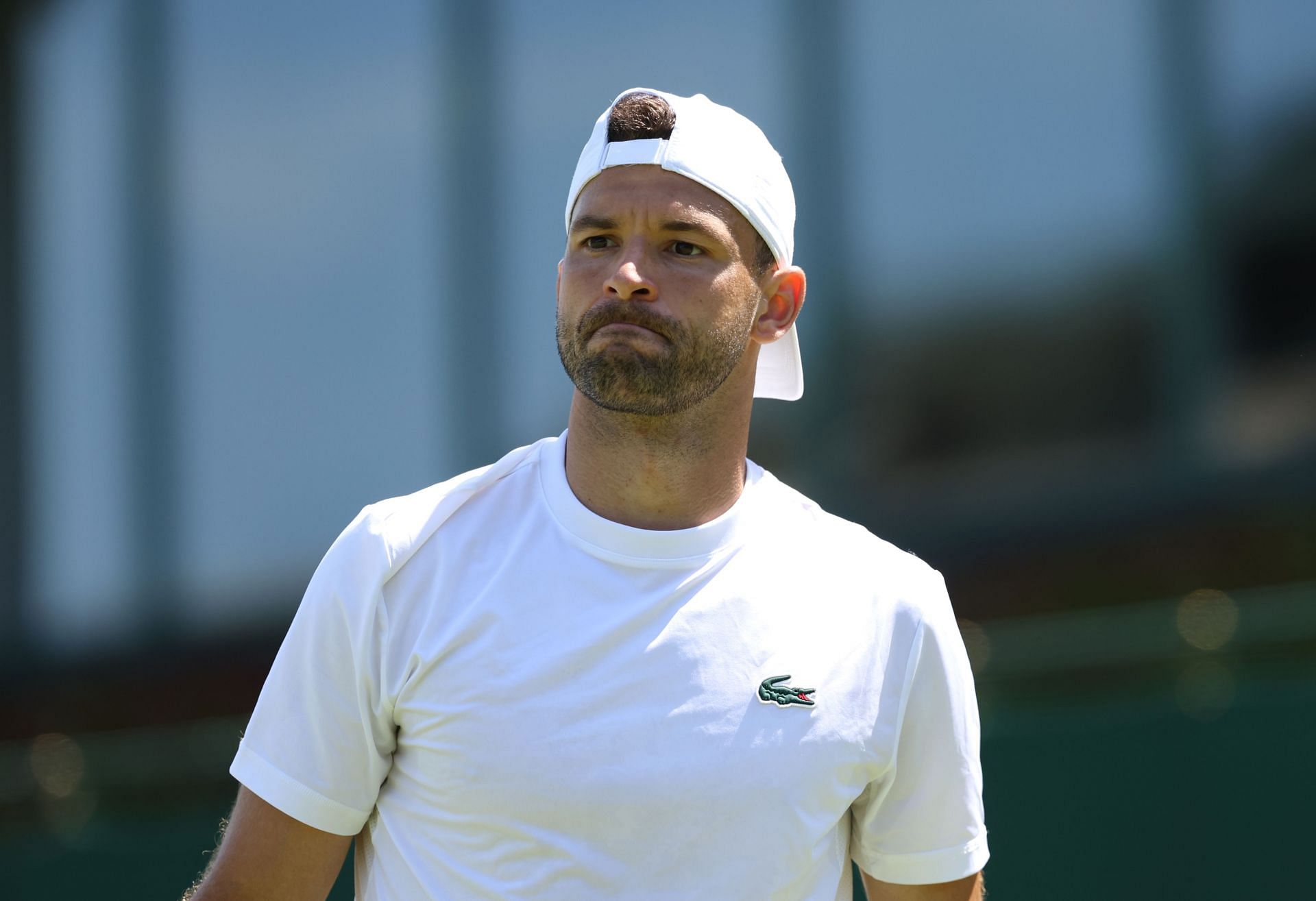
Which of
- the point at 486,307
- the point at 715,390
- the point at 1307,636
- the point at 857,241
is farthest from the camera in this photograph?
the point at 486,307

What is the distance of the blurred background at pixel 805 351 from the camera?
5.30m

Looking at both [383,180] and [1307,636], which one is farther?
[383,180]

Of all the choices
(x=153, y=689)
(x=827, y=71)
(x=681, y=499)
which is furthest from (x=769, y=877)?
(x=153, y=689)

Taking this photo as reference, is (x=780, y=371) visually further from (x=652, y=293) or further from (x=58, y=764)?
(x=58, y=764)

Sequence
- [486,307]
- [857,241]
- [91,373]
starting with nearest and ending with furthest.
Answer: [857,241] → [486,307] → [91,373]

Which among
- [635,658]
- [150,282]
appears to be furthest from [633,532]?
[150,282]

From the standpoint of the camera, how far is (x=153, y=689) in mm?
6852

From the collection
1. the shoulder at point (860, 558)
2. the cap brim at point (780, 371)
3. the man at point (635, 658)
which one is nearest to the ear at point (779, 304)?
the man at point (635, 658)

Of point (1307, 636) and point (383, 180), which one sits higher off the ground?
point (383, 180)

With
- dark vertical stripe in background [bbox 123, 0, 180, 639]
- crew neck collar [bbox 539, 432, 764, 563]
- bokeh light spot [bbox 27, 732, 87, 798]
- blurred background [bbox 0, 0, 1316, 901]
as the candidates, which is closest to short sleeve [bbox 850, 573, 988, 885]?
crew neck collar [bbox 539, 432, 764, 563]

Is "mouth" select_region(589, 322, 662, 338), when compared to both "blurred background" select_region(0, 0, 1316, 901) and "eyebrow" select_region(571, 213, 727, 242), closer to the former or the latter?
"eyebrow" select_region(571, 213, 727, 242)

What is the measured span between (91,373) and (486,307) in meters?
1.88

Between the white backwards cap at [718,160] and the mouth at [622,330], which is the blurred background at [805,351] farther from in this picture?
the mouth at [622,330]

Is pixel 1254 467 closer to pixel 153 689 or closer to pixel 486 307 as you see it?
pixel 486 307
